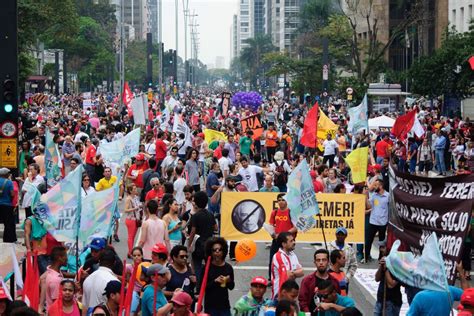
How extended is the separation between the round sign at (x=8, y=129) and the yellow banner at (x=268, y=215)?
17.1ft

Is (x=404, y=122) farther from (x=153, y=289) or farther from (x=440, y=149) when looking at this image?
(x=153, y=289)

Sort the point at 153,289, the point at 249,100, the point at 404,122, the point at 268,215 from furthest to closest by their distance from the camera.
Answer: the point at 249,100, the point at 404,122, the point at 268,215, the point at 153,289

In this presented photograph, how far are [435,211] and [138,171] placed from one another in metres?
10.9

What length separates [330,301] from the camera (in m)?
10.3

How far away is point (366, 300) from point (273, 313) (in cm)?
552

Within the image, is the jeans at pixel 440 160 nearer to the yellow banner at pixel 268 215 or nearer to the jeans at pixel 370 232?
the jeans at pixel 370 232

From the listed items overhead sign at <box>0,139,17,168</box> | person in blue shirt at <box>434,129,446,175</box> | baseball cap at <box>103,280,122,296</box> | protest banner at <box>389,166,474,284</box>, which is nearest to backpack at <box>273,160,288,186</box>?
overhead sign at <box>0,139,17,168</box>

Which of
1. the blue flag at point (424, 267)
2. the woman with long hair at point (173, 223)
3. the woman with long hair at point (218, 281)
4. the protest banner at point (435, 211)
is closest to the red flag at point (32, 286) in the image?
the woman with long hair at point (218, 281)

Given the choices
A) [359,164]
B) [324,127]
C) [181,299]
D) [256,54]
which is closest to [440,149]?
[324,127]

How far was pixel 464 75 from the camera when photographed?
163 ft

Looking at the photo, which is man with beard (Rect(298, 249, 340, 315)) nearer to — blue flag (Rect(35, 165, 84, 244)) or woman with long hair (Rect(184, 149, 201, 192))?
blue flag (Rect(35, 165, 84, 244))

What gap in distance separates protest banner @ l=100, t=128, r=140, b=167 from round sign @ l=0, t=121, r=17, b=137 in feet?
7.50

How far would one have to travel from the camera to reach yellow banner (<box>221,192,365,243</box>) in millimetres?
17266

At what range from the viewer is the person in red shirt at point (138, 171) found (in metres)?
20.9
